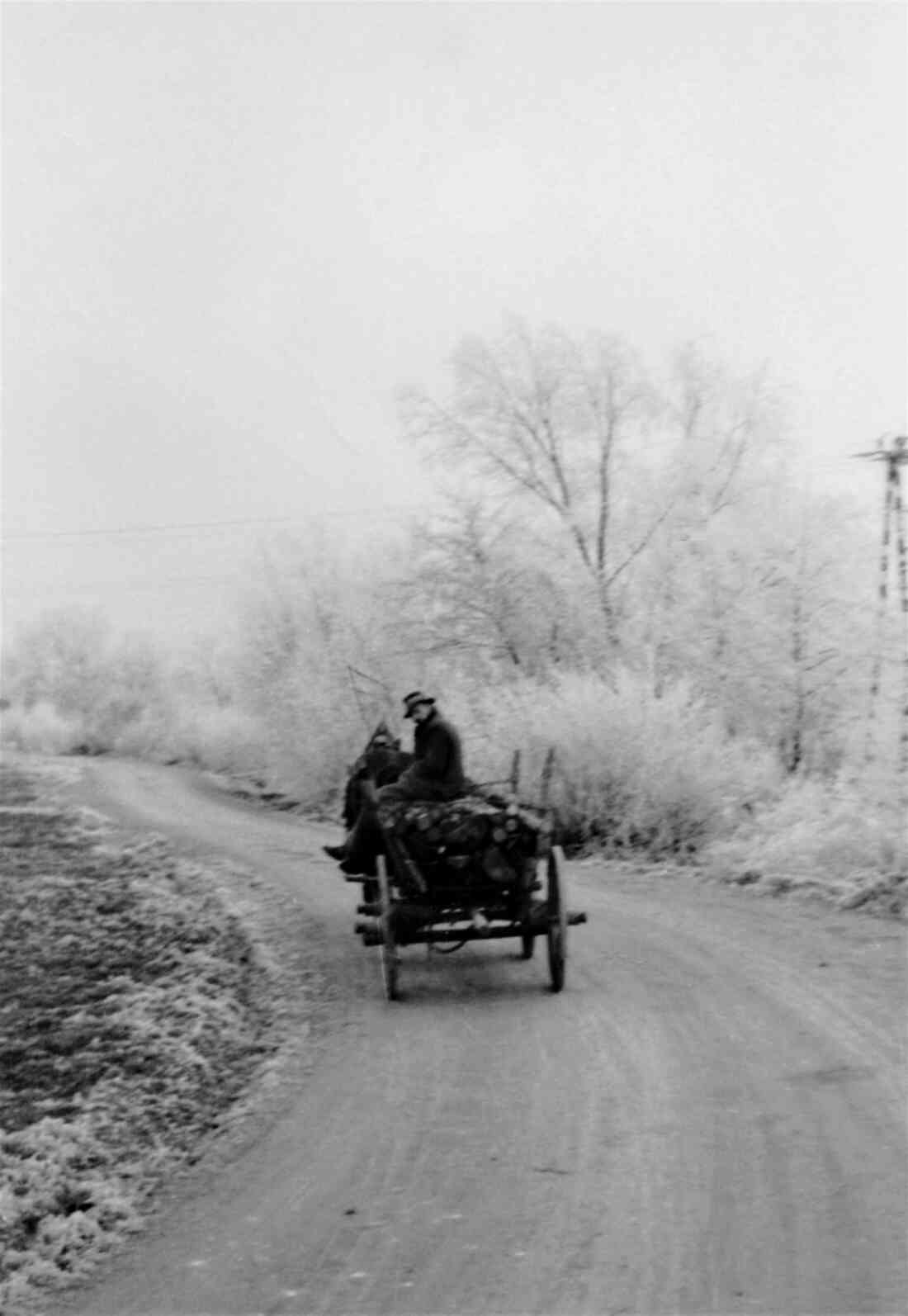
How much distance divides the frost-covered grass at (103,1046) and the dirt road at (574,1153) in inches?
15.5

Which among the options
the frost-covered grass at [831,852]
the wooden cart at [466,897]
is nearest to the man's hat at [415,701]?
the wooden cart at [466,897]

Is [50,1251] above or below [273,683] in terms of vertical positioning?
below

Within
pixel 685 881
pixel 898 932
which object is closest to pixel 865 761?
pixel 685 881

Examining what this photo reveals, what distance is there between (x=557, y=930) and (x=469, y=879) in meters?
0.71

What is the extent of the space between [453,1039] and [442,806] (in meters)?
1.90

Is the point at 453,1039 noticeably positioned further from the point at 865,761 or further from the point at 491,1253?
the point at 865,761

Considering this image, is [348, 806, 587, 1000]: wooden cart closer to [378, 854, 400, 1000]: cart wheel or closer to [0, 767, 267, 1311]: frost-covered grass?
[378, 854, 400, 1000]: cart wheel

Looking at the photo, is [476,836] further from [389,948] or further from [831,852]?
[831,852]

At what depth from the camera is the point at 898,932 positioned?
1118 cm

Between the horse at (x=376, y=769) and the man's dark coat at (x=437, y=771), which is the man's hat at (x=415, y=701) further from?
the horse at (x=376, y=769)

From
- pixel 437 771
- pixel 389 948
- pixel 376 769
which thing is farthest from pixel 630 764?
pixel 389 948

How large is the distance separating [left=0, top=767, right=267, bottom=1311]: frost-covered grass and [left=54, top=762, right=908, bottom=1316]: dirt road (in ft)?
1.29

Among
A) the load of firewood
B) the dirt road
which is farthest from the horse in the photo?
the load of firewood

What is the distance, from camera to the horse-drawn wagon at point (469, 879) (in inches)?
371
